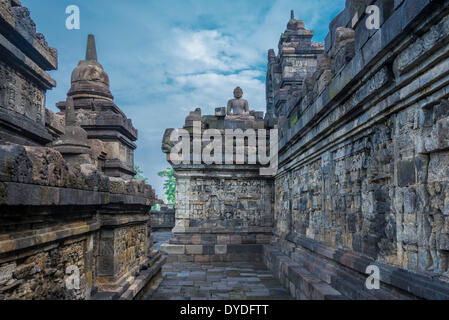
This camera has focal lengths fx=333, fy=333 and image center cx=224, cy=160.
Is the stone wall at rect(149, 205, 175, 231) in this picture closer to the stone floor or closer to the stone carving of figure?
the stone carving of figure

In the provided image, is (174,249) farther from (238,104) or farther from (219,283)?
(238,104)

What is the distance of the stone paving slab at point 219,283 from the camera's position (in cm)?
616

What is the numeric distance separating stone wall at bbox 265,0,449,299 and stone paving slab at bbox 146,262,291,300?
76 cm

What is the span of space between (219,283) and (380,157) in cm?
479

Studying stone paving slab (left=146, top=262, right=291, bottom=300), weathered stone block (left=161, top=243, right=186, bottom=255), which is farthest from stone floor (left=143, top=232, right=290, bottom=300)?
weathered stone block (left=161, top=243, right=186, bottom=255)

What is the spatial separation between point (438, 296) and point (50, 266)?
3146mm

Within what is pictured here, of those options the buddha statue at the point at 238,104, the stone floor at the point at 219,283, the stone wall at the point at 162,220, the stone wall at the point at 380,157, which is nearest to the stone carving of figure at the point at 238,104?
the buddha statue at the point at 238,104


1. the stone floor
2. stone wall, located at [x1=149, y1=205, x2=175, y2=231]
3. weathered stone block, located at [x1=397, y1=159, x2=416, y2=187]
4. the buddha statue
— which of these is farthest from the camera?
stone wall, located at [x1=149, y1=205, x2=175, y2=231]

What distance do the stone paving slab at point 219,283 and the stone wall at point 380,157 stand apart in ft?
2.51

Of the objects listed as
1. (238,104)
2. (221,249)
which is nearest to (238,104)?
(238,104)

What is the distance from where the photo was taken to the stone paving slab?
6.16m

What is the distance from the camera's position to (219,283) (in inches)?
283

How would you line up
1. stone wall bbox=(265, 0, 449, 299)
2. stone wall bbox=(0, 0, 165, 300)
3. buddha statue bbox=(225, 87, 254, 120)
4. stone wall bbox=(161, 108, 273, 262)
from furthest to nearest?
buddha statue bbox=(225, 87, 254, 120) → stone wall bbox=(161, 108, 273, 262) → stone wall bbox=(265, 0, 449, 299) → stone wall bbox=(0, 0, 165, 300)
